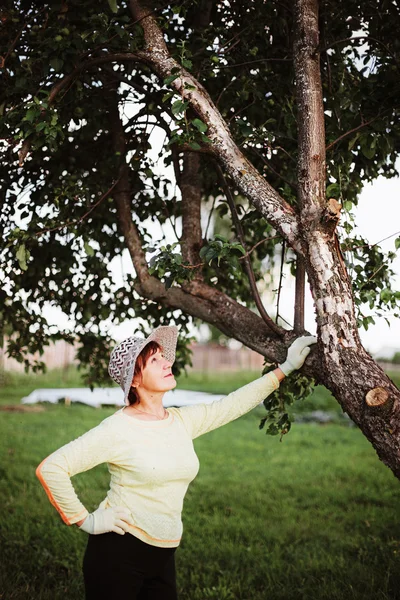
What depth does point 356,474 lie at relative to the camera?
8938mm

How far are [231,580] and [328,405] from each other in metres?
11.2

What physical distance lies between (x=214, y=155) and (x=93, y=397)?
1232 cm

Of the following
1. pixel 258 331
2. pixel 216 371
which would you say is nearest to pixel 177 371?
pixel 258 331

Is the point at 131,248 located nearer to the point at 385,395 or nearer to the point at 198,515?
the point at 385,395

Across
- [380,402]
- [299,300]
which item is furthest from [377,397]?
[299,300]

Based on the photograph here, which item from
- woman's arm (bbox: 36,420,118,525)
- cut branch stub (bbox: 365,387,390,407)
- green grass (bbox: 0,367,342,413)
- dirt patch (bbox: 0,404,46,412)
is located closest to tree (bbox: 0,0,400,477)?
cut branch stub (bbox: 365,387,390,407)

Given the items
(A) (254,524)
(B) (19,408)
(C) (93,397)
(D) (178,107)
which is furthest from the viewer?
(C) (93,397)

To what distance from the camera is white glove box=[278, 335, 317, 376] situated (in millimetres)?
3391

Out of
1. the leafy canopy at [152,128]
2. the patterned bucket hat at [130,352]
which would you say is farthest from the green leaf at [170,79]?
the patterned bucket hat at [130,352]

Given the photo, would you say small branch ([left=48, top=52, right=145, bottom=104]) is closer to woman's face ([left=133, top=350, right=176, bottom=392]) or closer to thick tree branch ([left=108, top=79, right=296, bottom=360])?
thick tree branch ([left=108, top=79, right=296, bottom=360])

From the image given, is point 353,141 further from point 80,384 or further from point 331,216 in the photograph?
point 80,384

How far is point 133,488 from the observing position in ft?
9.43

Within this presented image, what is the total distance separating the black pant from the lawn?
2.09 meters

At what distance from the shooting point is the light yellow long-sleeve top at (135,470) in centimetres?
275
